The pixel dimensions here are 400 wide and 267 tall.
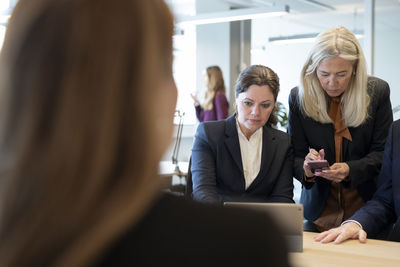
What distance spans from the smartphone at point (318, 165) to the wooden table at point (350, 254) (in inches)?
15.7

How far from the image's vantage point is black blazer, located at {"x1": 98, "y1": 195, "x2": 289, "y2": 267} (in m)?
0.60

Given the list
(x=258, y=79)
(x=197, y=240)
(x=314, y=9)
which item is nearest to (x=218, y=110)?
(x=314, y=9)

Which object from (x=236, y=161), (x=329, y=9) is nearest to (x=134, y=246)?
(x=236, y=161)

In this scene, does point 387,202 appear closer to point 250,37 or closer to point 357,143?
point 357,143

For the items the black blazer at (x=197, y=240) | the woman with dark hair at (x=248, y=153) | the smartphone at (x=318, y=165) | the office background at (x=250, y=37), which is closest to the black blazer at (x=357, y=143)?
the woman with dark hair at (x=248, y=153)

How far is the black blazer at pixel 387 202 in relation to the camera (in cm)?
210

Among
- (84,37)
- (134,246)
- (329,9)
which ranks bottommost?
(134,246)

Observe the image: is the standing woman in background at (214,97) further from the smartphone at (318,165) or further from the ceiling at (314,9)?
the smartphone at (318,165)

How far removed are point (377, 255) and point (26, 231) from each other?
61.1 inches

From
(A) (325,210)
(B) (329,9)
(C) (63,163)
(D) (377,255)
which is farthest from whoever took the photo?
(B) (329,9)

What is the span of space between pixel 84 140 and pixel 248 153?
2137 mm

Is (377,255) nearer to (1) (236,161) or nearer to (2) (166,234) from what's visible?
(1) (236,161)

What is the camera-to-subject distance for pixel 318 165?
90.4 inches

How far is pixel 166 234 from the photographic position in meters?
0.61
